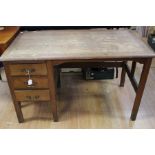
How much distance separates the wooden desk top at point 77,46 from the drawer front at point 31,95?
0.30 meters

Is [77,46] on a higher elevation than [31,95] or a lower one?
higher

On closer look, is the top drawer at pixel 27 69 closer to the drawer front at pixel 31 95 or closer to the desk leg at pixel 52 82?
the desk leg at pixel 52 82

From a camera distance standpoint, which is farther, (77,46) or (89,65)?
(89,65)

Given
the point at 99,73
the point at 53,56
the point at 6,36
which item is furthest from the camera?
the point at 99,73

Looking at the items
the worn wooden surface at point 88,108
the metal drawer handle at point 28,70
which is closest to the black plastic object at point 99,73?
the worn wooden surface at point 88,108

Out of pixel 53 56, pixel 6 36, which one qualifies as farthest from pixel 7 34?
pixel 53 56

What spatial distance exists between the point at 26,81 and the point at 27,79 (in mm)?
21

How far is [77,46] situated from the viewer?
1.35 metres

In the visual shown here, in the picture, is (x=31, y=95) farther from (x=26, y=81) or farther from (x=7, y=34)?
(x=7, y=34)

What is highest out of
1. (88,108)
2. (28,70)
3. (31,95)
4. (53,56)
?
(53,56)

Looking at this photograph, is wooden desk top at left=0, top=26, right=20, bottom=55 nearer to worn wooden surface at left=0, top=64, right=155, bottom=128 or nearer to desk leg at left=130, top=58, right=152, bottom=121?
worn wooden surface at left=0, top=64, right=155, bottom=128

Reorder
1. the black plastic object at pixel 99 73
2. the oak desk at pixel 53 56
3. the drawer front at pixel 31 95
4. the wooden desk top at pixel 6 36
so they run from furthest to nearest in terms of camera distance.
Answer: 1. the black plastic object at pixel 99 73
2. the wooden desk top at pixel 6 36
3. the drawer front at pixel 31 95
4. the oak desk at pixel 53 56

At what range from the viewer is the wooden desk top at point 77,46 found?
121 centimetres

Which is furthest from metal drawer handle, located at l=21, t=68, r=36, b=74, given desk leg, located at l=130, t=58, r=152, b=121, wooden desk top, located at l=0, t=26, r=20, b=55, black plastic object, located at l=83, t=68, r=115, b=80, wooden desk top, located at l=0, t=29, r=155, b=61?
black plastic object, located at l=83, t=68, r=115, b=80
